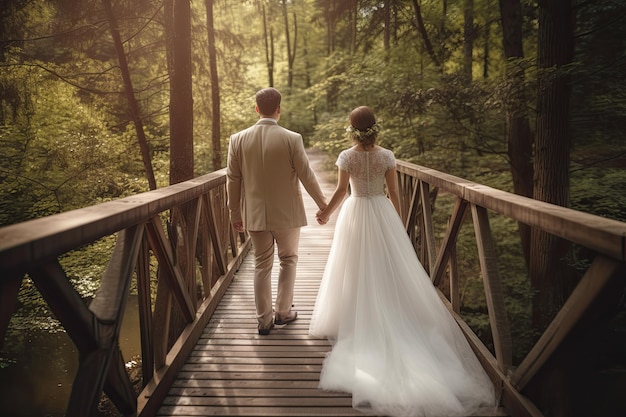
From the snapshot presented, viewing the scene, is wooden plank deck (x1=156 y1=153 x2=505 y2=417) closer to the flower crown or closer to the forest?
the flower crown

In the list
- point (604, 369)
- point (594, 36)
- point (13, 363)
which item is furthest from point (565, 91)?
point (13, 363)

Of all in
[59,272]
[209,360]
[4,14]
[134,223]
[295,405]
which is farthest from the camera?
[4,14]

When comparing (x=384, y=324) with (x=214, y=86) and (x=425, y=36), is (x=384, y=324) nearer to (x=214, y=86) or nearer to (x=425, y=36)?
(x=425, y=36)

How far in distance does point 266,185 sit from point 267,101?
0.64 metres

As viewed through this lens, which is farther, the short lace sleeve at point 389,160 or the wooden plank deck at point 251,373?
the short lace sleeve at point 389,160

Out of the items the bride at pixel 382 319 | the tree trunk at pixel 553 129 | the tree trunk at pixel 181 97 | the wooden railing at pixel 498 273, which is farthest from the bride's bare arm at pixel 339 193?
the tree trunk at pixel 553 129

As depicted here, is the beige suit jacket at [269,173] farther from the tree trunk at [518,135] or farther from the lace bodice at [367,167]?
the tree trunk at [518,135]

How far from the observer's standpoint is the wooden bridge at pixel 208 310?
5.59 feet

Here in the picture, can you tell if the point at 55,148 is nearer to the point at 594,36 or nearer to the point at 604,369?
the point at 594,36

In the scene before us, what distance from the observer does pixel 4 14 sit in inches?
318

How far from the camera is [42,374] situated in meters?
10.1

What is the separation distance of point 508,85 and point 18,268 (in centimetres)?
669

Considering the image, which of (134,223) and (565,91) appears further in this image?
(565,91)

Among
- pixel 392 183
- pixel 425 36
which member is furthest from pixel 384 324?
pixel 425 36
